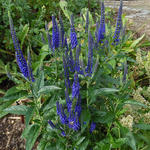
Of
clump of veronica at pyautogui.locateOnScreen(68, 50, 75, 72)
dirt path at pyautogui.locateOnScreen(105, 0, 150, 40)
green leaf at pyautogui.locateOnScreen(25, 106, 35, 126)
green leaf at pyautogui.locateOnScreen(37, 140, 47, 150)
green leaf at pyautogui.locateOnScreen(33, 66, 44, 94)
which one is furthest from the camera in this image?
dirt path at pyautogui.locateOnScreen(105, 0, 150, 40)

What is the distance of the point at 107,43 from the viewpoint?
7.84ft

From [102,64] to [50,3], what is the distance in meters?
3.64

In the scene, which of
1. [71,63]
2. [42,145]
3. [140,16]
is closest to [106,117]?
[71,63]

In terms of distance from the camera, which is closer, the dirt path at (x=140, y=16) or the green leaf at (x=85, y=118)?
the green leaf at (x=85, y=118)

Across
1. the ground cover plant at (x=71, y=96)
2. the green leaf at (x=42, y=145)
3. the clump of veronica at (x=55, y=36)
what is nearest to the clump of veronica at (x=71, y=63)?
the ground cover plant at (x=71, y=96)

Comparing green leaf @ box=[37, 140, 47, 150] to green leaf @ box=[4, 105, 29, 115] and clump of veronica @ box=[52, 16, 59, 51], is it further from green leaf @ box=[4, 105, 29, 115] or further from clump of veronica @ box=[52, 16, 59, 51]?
clump of veronica @ box=[52, 16, 59, 51]

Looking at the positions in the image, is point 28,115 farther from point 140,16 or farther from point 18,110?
point 140,16

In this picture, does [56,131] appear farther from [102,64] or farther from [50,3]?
[50,3]

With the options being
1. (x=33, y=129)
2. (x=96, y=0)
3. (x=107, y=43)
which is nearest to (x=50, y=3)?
(x=96, y=0)

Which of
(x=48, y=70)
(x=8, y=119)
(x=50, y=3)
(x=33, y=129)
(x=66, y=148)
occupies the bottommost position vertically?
(x=8, y=119)

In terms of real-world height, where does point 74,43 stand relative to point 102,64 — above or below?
above

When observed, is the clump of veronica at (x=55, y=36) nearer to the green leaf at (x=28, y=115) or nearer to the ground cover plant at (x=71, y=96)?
the ground cover plant at (x=71, y=96)

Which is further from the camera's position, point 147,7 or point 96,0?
point 147,7

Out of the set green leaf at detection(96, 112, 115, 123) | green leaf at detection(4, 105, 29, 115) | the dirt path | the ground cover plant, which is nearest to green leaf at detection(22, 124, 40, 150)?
the ground cover plant
